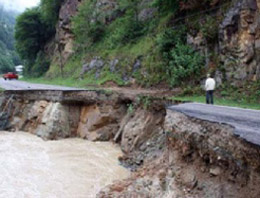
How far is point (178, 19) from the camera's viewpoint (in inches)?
789

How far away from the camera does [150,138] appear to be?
42.7ft

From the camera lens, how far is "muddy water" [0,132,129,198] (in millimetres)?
9938

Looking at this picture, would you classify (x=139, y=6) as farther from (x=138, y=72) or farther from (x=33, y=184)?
(x=33, y=184)

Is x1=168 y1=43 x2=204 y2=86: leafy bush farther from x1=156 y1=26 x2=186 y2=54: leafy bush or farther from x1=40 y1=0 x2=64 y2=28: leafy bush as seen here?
x1=40 y1=0 x2=64 y2=28: leafy bush

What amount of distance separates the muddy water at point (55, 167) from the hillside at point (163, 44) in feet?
22.8

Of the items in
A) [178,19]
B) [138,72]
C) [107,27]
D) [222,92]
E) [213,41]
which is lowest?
[222,92]

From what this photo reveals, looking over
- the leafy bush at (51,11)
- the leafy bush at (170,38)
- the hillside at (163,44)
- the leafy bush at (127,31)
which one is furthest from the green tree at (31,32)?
the leafy bush at (170,38)

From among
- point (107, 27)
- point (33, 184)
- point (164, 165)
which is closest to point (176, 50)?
point (164, 165)

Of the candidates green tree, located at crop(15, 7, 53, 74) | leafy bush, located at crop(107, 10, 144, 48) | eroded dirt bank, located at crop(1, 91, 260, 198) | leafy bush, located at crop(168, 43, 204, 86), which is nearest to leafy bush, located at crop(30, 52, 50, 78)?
green tree, located at crop(15, 7, 53, 74)

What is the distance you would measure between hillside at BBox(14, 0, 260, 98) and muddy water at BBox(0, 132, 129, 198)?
22.8 feet

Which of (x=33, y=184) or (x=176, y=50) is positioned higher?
(x=176, y=50)

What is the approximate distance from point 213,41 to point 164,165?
32.9ft

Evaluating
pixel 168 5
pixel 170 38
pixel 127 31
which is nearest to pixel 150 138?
pixel 170 38

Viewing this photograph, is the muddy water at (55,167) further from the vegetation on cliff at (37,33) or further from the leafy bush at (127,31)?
the vegetation on cliff at (37,33)
